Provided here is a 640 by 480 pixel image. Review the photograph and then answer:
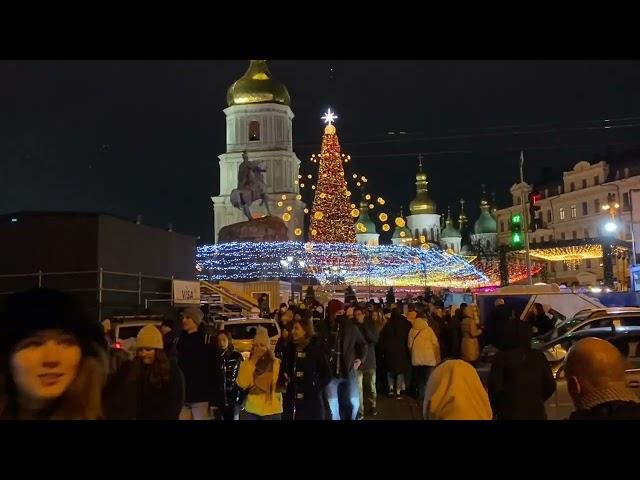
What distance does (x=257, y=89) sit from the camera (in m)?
83.5

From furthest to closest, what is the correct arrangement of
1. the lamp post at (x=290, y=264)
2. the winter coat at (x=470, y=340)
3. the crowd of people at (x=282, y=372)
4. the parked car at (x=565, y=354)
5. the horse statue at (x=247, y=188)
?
1. the horse statue at (x=247, y=188)
2. the lamp post at (x=290, y=264)
3. the winter coat at (x=470, y=340)
4. the parked car at (x=565, y=354)
5. the crowd of people at (x=282, y=372)

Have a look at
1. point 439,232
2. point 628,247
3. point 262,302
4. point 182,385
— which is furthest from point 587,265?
point 182,385

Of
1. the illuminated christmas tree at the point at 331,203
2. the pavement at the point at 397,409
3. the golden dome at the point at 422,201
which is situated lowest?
the pavement at the point at 397,409

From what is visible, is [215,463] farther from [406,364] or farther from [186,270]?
[186,270]

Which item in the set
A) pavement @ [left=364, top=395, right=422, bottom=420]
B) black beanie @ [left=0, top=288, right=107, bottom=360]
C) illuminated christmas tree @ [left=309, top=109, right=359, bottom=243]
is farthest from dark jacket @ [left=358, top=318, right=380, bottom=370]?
illuminated christmas tree @ [left=309, top=109, right=359, bottom=243]

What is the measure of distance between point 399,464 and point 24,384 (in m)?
1.72

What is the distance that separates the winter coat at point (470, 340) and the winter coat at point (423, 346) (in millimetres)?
834

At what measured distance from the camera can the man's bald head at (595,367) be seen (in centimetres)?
324

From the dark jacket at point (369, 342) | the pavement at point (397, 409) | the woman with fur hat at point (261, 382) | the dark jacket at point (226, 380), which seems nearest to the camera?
the woman with fur hat at point (261, 382)

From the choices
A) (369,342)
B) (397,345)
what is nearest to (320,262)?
(397,345)

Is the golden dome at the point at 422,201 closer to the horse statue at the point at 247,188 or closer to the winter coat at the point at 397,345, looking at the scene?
the horse statue at the point at 247,188

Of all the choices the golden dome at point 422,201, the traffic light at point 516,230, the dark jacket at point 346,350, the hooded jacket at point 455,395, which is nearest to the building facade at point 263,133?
the golden dome at point 422,201

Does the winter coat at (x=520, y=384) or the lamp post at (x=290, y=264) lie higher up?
the lamp post at (x=290, y=264)

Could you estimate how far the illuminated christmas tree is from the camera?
53.6 m
